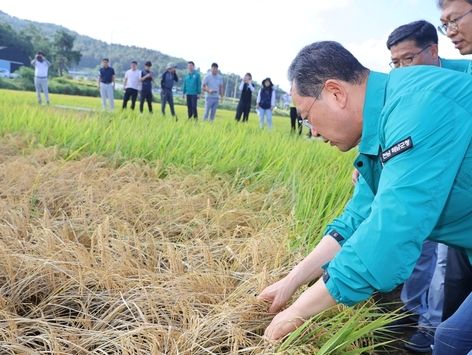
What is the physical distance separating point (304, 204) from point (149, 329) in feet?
3.39

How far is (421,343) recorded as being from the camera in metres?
1.52

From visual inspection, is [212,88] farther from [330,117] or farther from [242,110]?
[330,117]

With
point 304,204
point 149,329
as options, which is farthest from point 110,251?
point 304,204

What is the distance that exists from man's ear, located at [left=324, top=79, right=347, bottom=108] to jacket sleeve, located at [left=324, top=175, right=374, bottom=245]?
0.30m

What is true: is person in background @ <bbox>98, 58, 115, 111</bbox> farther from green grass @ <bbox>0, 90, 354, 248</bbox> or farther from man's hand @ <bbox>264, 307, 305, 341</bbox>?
man's hand @ <bbox>264, 307, 305, 341</bbox>

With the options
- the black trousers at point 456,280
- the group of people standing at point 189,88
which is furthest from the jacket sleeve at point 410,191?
the group of people standing at point 189,88

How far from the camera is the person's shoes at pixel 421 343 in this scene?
151 centimetres

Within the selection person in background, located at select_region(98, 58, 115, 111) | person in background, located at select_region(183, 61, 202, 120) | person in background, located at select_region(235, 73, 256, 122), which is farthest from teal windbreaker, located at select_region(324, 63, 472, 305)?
person in background, located at select_region(98, 58, 115, 111)

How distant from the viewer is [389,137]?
783 millimetres

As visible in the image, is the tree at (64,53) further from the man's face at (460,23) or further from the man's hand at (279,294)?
the man's hand at (279,294)

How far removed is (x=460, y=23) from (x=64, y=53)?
41.8 metres

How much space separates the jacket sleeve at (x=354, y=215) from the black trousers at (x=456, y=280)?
0.42 meters

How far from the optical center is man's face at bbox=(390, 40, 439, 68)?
1882 mm

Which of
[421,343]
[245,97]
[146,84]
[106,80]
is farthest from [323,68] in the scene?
[106,80]
